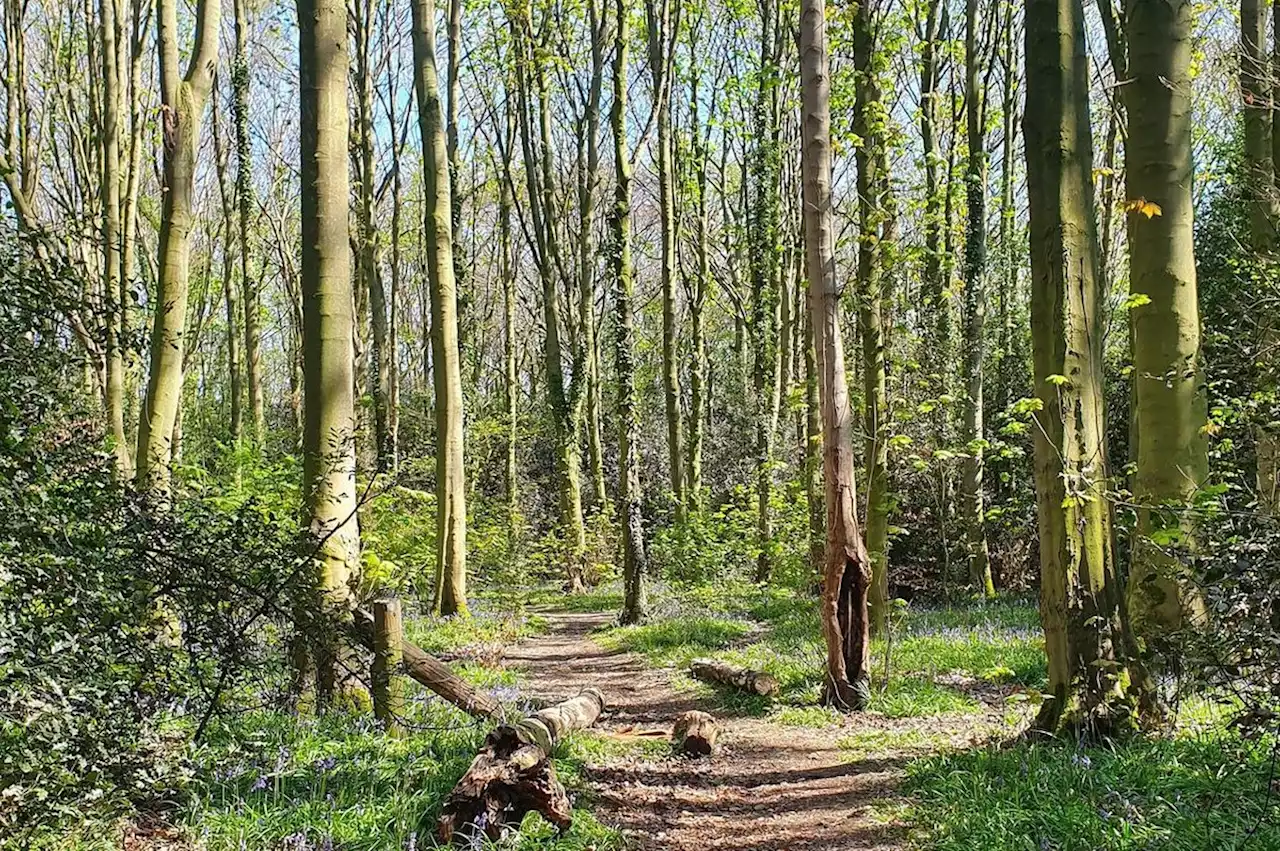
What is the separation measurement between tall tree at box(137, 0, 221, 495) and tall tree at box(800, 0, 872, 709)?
225 inches

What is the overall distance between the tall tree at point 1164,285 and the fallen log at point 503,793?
404 centimetres

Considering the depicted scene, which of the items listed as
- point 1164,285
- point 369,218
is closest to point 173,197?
point 1164,285

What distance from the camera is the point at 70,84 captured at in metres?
17.0

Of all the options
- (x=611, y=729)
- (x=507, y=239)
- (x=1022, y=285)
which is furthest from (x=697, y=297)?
(x=611, y=729)

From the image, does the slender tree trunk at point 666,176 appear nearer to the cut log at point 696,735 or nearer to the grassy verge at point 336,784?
the cut log at point 696,735

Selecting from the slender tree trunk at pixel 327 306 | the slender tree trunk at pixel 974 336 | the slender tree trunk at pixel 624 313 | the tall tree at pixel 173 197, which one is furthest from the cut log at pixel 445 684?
the slender tree trunk at pixel 974 336

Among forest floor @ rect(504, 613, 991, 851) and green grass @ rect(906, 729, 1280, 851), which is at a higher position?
green grass @ rect(906, 729, 1280, 851)

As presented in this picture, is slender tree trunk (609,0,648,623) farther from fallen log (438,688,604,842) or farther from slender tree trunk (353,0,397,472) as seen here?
fallen log (438,688,604,842)

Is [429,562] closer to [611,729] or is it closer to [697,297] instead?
[611,729]

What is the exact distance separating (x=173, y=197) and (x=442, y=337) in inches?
177

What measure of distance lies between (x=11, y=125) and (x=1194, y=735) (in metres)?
17.8

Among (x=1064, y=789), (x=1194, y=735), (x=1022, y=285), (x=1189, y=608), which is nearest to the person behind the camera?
(x=1064, y=789)

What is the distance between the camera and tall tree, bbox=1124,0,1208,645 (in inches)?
228

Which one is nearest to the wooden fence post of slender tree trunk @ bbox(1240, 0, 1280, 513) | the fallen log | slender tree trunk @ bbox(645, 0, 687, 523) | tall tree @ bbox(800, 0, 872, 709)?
the fallen log
